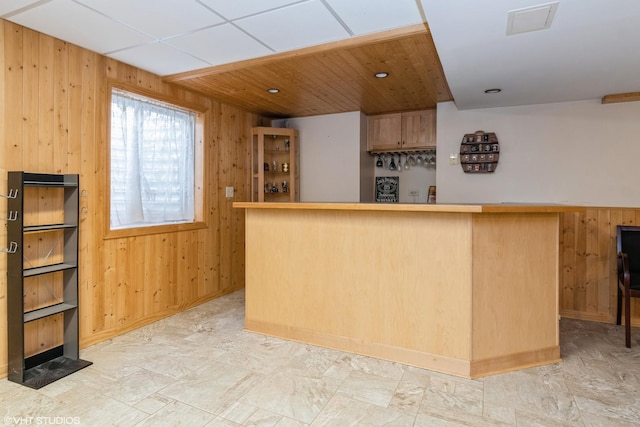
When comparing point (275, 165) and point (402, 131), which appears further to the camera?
point (275, 165)

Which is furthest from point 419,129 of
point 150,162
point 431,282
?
point 150,162

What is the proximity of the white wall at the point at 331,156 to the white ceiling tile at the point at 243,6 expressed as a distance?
2591 mm

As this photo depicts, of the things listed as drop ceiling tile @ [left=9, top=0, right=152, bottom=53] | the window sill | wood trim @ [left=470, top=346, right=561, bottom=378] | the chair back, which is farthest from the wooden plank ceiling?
wood trim @ [left=470, top=346, right=561, bottom=378]

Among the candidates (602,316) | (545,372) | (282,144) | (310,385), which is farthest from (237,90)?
(602,316)

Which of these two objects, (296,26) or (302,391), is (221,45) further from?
(302,391)

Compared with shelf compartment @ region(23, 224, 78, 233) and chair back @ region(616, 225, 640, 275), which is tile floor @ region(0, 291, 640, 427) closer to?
chair back @ region(616, 225, 640, 275)

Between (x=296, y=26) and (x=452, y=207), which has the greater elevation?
(x=296, y=26)

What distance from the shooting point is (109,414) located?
2.03 meters

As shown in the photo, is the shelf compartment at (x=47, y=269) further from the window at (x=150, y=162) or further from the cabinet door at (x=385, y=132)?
the cabinet door at (x=385, y=132)

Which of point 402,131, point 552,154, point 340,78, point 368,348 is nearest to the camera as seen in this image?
point 368,348

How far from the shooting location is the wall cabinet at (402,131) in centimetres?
460

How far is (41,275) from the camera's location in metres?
2.65

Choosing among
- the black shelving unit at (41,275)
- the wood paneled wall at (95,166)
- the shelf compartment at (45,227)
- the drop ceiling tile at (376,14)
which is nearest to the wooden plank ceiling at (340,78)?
the drop ceiling tile at (376,14)

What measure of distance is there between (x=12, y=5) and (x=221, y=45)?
4.15ft
